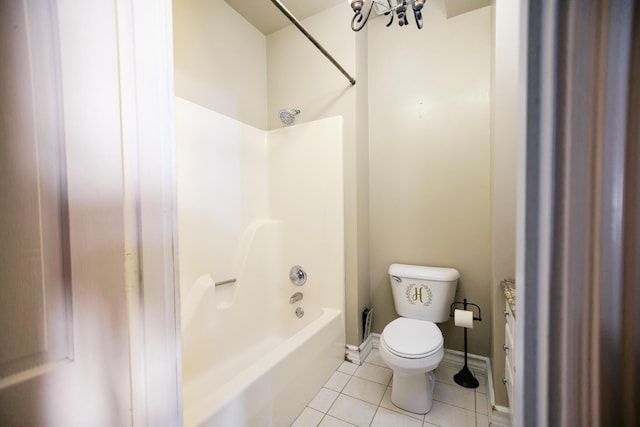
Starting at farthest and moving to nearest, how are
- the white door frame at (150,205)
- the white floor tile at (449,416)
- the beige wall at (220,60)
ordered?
the beige wall at (220,60) → the white floor tile at (449,416) → the white door frame at (150,205)

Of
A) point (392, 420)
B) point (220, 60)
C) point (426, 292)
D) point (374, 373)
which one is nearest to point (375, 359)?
point (374, 373)

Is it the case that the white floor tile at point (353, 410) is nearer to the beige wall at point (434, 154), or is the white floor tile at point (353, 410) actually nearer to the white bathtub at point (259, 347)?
the white bathtub at point (259, 347)

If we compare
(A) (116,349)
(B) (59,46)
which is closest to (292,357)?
(A) (116,349)

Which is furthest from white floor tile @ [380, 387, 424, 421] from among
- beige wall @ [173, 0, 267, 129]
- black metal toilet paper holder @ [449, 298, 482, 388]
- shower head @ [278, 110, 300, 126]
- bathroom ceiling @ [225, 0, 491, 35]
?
bathroom ceiling @ [225, 0, 491, 35]

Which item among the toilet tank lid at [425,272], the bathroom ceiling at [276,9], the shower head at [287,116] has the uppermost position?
the bathroom ceiling at [276,9]

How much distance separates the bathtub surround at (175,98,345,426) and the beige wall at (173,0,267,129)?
161mm

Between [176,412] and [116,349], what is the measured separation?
252 mm

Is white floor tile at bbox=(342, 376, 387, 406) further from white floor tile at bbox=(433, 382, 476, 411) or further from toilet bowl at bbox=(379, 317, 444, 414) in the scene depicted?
white floor tile at bbox=(433, 382, 476, 411)

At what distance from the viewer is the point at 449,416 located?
1395 mm

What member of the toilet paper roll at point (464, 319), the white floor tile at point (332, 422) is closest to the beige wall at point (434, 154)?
the toilet paper roll at point (464, 319)

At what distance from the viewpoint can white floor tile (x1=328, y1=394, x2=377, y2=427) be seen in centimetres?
137

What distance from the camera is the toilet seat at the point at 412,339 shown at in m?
1.34

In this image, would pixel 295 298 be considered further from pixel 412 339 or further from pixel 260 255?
pixel 412 339

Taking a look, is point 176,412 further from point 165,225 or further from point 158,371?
point 165,225
